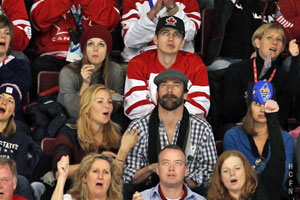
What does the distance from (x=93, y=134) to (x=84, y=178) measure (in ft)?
2.43

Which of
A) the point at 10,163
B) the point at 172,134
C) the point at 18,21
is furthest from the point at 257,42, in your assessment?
the point at 10,163

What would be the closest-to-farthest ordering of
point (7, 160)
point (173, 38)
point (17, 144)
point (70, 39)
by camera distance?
point (7, 160) < point (17, 144) < point (173, 38) < point (70, 39)

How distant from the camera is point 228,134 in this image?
Answer: 8.66 metres

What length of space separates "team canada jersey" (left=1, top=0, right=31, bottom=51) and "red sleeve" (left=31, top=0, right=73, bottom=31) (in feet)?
0.42

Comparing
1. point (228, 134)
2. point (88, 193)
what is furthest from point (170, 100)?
point (88, 193)

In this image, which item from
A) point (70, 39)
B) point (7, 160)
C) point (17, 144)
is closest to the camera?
Result: point (7, 160)

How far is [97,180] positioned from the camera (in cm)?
772

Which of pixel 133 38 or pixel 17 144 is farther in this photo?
pixel 133 38

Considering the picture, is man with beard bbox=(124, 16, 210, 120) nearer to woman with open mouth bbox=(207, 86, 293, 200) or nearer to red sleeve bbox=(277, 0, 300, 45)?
woman with open mouth bbox=(207, 86, 293, 200)

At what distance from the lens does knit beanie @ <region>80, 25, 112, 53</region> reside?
363 inches

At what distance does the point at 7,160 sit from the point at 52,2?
2.54 meters

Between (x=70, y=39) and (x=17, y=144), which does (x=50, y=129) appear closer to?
(x=17, y=144)

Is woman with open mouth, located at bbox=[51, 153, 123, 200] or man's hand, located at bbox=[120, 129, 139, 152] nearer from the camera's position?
woman with open mouth, located at bbox=[51, 153, 123, 200]

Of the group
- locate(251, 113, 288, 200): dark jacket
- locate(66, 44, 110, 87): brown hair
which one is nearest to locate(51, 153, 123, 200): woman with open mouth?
locate(251, 113, 288, 200): dark jacket
